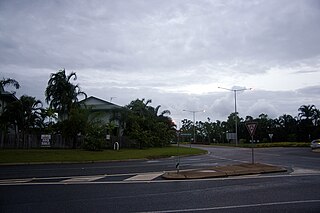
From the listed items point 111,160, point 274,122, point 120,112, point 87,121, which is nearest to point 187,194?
point 111,160

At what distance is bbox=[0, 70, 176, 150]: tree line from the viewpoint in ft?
117

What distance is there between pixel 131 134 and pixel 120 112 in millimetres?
4045

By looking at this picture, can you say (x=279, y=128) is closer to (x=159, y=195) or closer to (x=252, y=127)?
(x=252, y=127)

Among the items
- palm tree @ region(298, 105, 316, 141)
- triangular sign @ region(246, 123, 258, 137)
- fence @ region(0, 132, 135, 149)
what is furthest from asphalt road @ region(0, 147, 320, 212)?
palm tree @ region(298, 105, 316, 141)

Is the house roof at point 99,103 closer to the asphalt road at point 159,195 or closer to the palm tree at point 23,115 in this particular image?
the palm tree at point 23,115

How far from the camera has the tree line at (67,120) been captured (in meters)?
35.6

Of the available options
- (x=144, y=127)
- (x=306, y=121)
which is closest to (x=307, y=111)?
(x=306, y=121)

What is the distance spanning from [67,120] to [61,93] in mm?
4666

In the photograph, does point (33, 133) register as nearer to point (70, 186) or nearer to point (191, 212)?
point (70, 186)

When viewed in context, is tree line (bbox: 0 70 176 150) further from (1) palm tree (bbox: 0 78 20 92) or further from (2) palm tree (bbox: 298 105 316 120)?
(2) palm tree (bbox: 298 105 316 120)

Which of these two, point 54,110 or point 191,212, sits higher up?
point 54,110

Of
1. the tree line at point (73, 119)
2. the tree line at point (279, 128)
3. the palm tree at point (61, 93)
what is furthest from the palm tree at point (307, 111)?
the palm tree at point (61, 93)

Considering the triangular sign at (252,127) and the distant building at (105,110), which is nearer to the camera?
the triangular sign at (252,127)

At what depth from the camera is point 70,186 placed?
1209 centimetres
